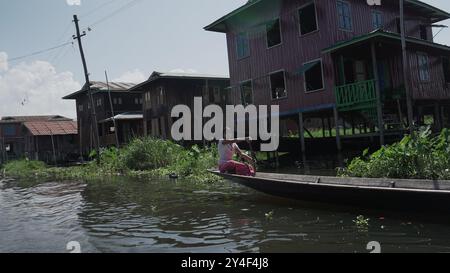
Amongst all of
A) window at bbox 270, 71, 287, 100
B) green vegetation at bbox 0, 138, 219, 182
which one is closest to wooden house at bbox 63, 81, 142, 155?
green vegetation at bbox 0, 138, 219, 182

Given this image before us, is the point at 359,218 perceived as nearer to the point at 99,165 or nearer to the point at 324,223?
the point at 324,223

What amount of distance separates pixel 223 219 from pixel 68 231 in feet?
10.2

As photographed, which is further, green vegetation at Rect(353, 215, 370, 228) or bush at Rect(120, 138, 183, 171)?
bush at Rect(120, 138, 183, 171)

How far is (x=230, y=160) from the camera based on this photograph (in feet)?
33.7

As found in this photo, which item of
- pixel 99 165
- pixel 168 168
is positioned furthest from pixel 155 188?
pixel 99 165

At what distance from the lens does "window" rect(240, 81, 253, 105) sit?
71.0 ft

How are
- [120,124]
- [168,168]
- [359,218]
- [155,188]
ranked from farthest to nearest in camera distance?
[120,124], [168,168], [155,188], [359,218]

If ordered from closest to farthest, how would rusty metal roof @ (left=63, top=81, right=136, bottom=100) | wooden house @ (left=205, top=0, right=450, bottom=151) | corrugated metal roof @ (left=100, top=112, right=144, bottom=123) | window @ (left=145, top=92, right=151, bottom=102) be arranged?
wooden house @ (left=205, top=0, right=450, bottom=151)
window @ (left=145, top=92, right=151, bottom=102)
corrugated metal roof @ (left=100, top=112, right=144, bottom=123)
rusty metal roof @ (left=63, top=81, right=136, bottom=100)

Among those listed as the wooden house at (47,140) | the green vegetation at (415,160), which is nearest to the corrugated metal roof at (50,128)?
the wooden house at (47,140)

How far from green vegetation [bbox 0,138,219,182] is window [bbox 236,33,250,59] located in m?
5.83

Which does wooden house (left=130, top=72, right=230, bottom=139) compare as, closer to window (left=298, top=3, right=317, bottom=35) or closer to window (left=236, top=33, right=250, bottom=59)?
window (left=236, top=33, right=250, bottom=59)

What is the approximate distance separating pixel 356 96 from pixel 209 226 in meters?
10.3
